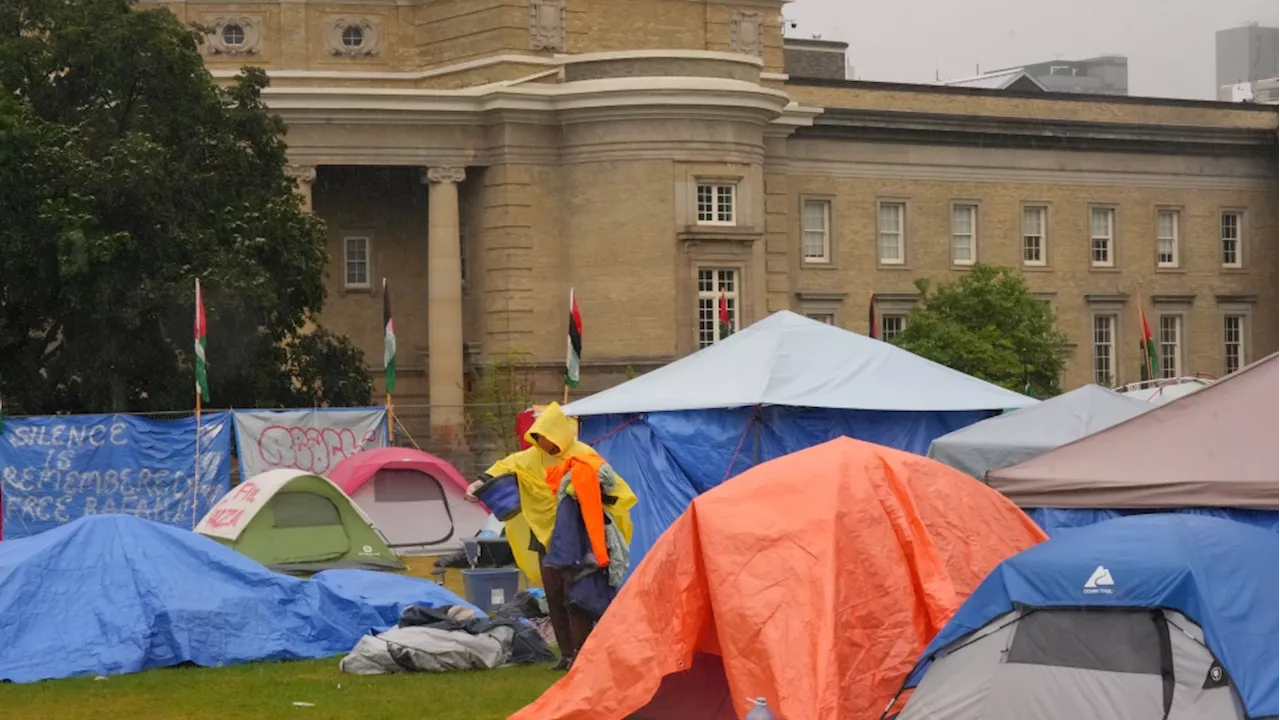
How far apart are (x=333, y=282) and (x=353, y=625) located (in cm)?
3388

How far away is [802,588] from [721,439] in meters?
9.39

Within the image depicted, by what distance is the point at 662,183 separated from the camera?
48062mm

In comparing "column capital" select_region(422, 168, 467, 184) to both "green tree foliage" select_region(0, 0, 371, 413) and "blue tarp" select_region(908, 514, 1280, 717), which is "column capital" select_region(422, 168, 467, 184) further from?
"blue tarp" select_region(908, 514, 1280, 717)

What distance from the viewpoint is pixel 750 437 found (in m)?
21.8

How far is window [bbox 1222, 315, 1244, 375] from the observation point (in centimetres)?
6203

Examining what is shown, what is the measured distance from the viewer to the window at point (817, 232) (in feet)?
180

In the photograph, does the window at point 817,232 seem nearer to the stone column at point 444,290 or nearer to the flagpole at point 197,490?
the stone column at point 444,290

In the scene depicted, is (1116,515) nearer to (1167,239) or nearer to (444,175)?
(444,175)

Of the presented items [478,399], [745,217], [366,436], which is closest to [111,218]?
[366,436]

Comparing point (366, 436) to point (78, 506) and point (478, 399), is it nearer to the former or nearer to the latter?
point (78, 506)

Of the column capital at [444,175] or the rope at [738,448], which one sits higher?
the column capital at [444,175]

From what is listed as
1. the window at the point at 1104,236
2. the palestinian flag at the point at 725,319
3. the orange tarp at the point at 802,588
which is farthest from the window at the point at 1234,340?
the orange tarp at the point at 802,588

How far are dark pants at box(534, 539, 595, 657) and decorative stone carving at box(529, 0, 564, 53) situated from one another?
3539cm

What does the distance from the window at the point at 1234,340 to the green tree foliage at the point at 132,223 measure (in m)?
32.8
